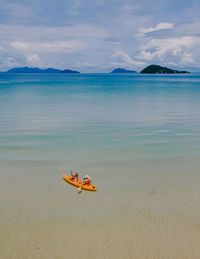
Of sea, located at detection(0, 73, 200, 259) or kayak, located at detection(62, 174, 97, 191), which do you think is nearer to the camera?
sea, located at detection(0, 73, 200, 259)

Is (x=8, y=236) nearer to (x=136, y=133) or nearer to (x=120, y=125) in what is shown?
(x=136, y=133)

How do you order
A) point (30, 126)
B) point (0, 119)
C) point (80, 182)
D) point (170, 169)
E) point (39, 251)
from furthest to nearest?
point (0, 119)
point (30, 126)
point (170, 169)
point (80, 182)
point (39, 251)

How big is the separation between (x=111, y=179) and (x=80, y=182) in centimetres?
188

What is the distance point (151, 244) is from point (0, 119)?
27.2m

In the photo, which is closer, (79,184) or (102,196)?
(102,196)

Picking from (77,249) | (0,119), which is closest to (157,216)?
(77,249)

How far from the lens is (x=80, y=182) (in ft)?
45.1

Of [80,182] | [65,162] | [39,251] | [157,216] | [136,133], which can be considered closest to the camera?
[39,251]

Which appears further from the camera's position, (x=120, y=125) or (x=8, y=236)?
(x=120, y=125)

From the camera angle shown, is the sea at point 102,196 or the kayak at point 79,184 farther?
the kayak at point 79,184

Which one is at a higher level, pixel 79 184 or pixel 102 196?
pixel 79 184

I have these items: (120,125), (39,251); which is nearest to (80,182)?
(39,251)

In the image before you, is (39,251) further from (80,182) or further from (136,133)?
(136,133)

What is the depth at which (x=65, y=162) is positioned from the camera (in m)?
17.3
